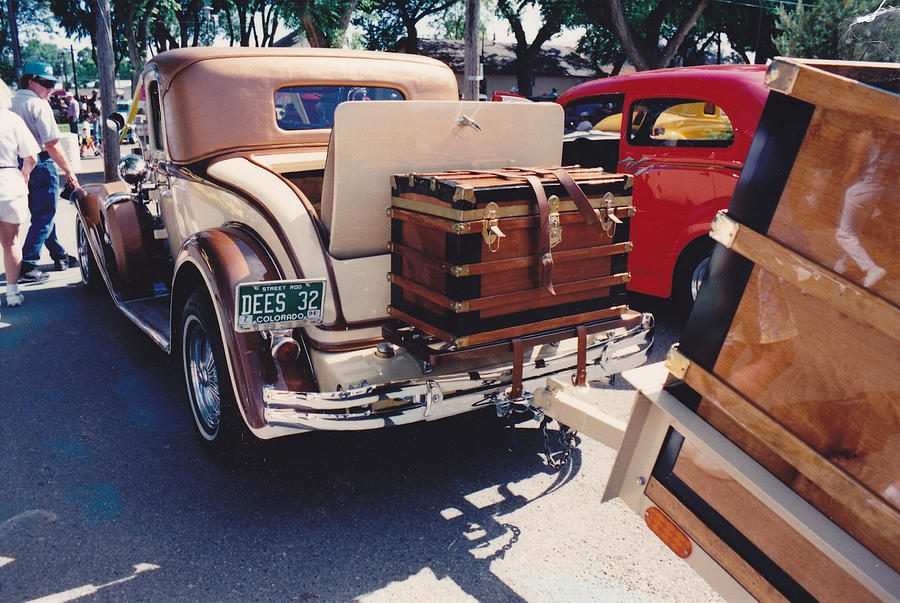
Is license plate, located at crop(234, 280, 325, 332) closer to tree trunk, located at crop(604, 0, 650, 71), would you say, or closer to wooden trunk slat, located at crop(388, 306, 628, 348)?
wooden trunk slat, located at crop(388, 306, 628, 348)

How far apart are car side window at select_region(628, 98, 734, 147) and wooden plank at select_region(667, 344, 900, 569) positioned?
4.02 meters

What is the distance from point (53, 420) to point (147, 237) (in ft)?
4.87

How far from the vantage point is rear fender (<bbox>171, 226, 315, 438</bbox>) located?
9.37ft

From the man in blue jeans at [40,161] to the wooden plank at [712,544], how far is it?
247 inches

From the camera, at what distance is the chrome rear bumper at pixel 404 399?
105 inches

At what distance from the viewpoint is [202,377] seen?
3.53m

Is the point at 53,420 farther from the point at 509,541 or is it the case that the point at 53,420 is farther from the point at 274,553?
the point at 509,541

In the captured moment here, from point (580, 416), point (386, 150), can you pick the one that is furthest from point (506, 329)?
point (386, 150)

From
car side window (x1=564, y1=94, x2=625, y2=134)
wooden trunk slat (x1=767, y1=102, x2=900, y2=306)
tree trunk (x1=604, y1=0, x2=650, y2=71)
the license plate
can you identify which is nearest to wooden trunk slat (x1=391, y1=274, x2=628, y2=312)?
the license plate

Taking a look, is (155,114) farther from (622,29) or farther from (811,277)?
(622,29)

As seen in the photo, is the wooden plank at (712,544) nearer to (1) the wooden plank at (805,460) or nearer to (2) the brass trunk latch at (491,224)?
(1) the wooden plank at (805,460)

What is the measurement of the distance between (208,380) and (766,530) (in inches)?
109

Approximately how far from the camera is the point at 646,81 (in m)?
5.66

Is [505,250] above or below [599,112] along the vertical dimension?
above
